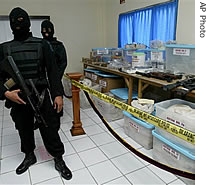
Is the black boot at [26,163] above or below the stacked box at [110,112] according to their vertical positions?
below

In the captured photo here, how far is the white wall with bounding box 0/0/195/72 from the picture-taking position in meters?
4.38

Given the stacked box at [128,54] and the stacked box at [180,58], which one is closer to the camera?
the stacked box at [180,58]

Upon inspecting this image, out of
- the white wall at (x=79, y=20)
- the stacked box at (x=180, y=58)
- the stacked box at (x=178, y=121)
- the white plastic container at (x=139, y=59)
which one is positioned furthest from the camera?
the white wall at (x=79, y=20)

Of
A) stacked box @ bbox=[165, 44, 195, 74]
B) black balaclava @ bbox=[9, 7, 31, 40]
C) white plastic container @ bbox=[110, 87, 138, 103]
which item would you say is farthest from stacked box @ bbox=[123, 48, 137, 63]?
black balaclava @ bbox=[9, 7, 31, 40]

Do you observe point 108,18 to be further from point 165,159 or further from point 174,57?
point 165,159

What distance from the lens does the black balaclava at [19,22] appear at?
1724mm

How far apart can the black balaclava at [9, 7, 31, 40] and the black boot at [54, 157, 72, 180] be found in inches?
48.4

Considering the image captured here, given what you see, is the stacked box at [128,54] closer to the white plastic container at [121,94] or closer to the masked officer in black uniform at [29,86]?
the white plastic container at [121,94]

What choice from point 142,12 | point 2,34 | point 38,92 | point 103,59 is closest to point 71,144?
point 38,92

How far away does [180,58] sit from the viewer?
242 cm

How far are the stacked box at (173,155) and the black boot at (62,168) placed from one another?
36.2 inches

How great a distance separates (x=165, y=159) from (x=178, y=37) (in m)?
1.85

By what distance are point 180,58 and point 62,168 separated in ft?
6.01

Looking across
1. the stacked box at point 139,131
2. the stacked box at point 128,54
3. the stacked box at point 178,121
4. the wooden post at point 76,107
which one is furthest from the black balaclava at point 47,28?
the stacked box at point 178,121
